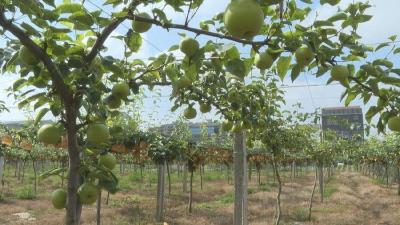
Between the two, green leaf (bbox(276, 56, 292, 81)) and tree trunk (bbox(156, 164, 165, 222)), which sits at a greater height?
green leaf (bbox(276, 56, 292, 81))

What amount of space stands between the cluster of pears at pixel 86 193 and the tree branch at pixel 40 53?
1.37ft

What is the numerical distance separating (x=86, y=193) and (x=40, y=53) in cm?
66

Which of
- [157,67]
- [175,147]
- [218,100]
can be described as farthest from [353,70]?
[175,147]

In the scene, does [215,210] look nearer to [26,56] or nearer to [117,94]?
[117,94]

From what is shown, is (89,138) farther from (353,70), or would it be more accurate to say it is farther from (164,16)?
(353,70)

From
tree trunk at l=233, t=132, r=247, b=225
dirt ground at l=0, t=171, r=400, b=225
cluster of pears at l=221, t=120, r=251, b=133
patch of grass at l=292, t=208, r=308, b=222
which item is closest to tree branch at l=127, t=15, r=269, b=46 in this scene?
cluster of pears at l=221, t=120, r=251, b=133

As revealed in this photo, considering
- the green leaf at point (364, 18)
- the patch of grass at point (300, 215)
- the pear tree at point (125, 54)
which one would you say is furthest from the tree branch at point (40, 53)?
the patch of grass at point (300, 215)

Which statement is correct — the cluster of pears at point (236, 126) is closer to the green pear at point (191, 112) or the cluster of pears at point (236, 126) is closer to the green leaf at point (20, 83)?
the green pear at point (191, 112)

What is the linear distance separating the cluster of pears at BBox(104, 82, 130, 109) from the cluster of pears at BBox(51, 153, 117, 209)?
0.94ft

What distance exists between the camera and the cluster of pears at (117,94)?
2.16m

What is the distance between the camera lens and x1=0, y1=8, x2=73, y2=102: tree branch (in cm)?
163

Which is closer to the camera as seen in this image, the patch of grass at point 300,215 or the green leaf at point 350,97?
the green leaf at point 350,97

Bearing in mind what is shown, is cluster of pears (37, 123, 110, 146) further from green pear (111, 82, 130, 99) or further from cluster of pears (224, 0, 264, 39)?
cluster of pears (224, 0, 264, 39)

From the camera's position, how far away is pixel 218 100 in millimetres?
3498
